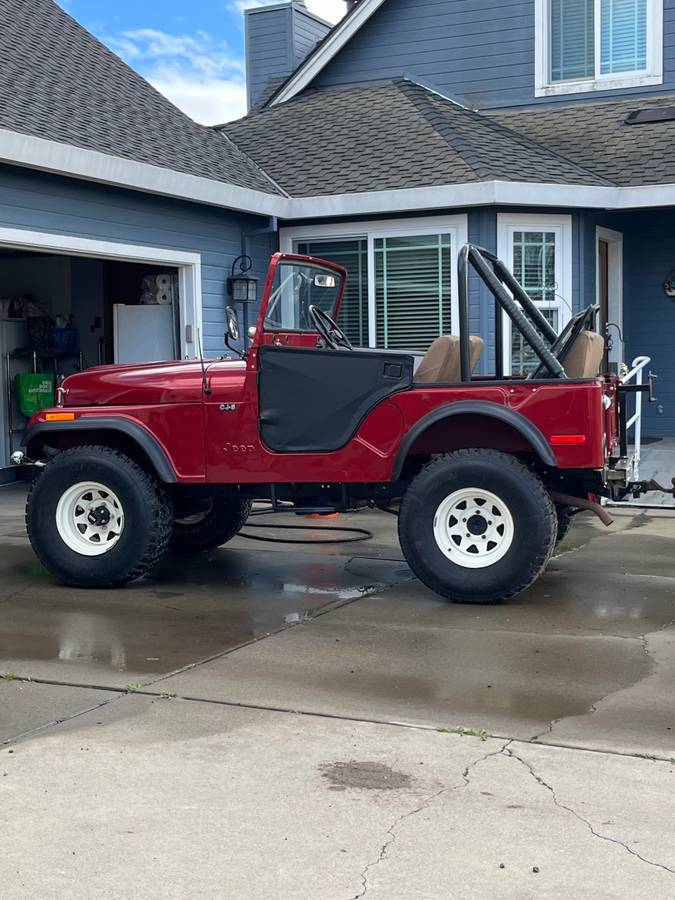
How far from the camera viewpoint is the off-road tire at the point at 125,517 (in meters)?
7.77

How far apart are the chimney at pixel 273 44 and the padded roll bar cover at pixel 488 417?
12931mm

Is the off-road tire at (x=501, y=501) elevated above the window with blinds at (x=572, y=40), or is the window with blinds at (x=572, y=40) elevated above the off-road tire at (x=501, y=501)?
the window with blinds at (x=572, y=40)

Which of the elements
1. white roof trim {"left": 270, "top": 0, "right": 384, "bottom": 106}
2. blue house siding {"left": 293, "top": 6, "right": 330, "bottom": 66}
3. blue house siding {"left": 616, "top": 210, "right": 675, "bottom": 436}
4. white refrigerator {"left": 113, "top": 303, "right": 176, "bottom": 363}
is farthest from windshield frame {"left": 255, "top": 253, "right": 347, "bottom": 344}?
blue house siding {"left": 293, "top": 6, "right": 330, "bottom": 66}

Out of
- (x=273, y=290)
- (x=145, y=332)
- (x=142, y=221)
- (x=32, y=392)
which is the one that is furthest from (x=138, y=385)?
(x=32, y=392)

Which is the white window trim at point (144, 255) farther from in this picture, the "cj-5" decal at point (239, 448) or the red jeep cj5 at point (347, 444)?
the "cj-5" decal at point (239, 448)

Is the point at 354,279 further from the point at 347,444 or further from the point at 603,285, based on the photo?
the point at 347,444

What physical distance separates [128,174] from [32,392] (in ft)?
13.5

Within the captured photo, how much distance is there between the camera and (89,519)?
7.96 m

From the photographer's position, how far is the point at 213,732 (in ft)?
15.9

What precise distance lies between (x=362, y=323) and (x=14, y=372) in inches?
175

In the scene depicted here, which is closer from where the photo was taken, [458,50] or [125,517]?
[125,517]

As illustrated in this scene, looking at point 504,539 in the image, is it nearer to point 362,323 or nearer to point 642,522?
point 642,522

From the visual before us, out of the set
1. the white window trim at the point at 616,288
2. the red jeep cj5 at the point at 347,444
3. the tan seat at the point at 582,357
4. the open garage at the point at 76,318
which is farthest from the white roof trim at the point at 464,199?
the tan seat at the point at 582,357

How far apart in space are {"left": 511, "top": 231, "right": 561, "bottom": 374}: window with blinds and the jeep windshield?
4.65 m
